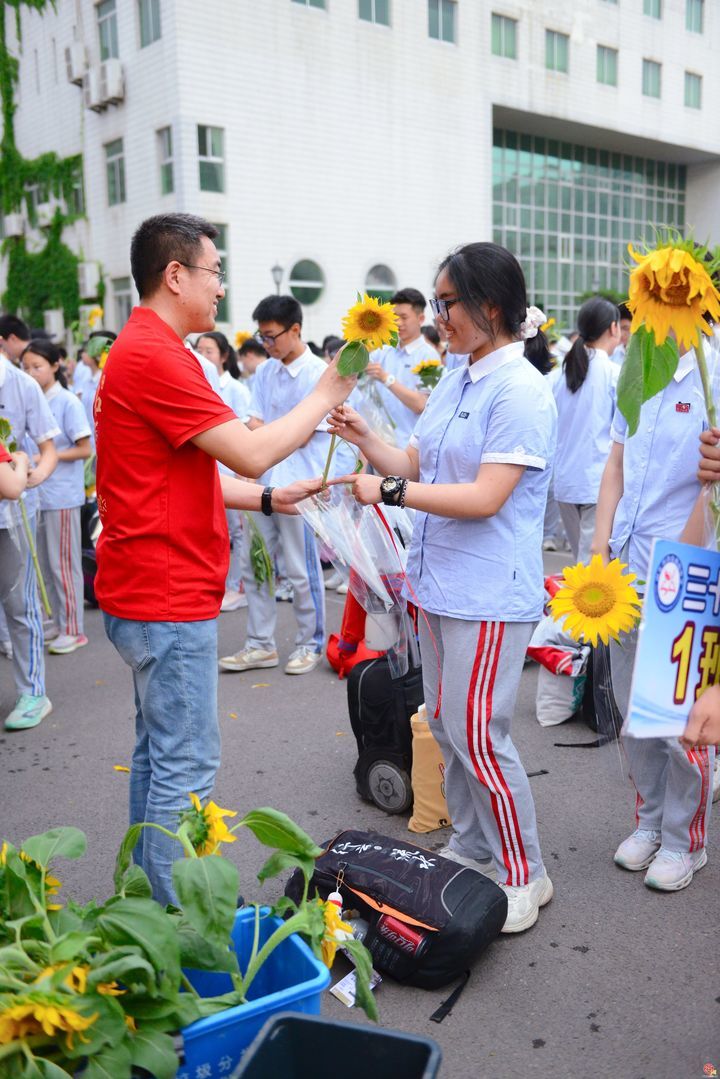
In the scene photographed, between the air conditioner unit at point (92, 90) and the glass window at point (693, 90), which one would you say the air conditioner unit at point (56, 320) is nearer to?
the air conditioner unit at point (92, 90)

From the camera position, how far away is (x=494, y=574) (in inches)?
111

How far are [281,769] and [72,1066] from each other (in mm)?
2745

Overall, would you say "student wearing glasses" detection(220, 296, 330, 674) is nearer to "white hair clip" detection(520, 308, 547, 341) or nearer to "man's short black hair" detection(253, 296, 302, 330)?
"man's short black hair" detection(253, 296, 302, 330)

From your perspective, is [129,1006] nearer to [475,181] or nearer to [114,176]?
[114,176]

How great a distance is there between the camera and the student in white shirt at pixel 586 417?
5.95 m

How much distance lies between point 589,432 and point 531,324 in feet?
9.96

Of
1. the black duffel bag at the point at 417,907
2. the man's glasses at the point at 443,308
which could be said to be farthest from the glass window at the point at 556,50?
the black duffel bag at the point at 417,907

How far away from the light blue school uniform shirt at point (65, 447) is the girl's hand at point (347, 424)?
3.64m

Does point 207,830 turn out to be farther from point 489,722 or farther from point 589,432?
point 589,432

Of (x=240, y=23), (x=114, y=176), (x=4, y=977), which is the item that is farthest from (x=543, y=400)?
(x=114, y=176)

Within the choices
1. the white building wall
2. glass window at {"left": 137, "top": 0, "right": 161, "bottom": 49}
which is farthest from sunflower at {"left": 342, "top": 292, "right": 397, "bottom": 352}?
glass window at {"left": 137, "top": 0, "right": 161, "bottom": 49}

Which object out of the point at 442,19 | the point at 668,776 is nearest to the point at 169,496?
the point at 668,776

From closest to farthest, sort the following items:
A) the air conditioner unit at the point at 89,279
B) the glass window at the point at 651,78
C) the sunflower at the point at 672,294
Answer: the sunflower at the point at 672,294
the air conditioner unit at the point at 89,279
the glass window at the point at 651,78

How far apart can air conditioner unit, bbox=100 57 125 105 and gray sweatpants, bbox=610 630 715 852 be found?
22312mm
